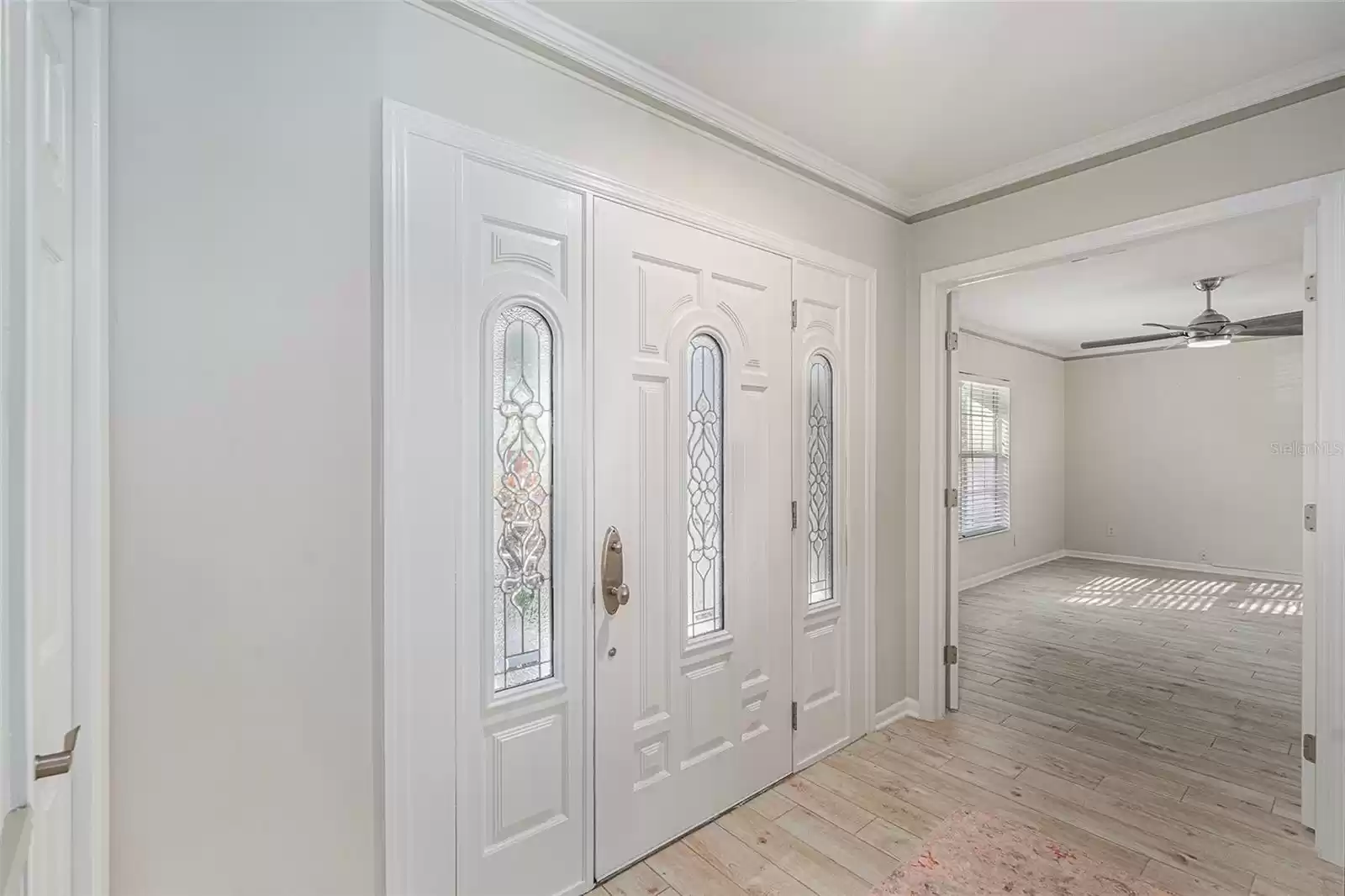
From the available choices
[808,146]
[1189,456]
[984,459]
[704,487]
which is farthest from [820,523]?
[1189,456]

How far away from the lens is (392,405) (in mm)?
1604

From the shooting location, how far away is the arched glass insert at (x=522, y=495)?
1852 millimetres

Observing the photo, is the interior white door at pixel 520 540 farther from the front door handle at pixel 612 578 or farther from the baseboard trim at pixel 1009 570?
the baseboard trim at pixel 1009 570

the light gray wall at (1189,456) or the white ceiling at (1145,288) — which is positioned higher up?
the white ceiling at (1145,288)

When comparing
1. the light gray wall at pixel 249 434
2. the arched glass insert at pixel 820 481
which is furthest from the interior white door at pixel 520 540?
the arched glass insert at pixel 820 481

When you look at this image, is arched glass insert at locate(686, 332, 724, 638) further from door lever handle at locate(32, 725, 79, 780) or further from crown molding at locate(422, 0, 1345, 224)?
door lever handle at locate(32, 725, 79, 780)

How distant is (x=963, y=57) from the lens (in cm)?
207

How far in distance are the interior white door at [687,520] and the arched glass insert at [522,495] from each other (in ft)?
0.63

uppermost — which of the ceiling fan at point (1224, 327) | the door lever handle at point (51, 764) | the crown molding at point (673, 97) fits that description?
the crown molding at point (673, 97)

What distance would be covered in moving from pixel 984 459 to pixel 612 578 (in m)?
6.29

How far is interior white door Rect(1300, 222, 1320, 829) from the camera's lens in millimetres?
2217

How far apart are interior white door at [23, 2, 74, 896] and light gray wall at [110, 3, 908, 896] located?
11 cm

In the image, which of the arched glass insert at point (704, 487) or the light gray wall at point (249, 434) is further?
the arched glass insert at point (704, 487)

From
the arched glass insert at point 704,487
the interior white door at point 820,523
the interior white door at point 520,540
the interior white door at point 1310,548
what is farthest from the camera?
the interior white door at point 820,523
